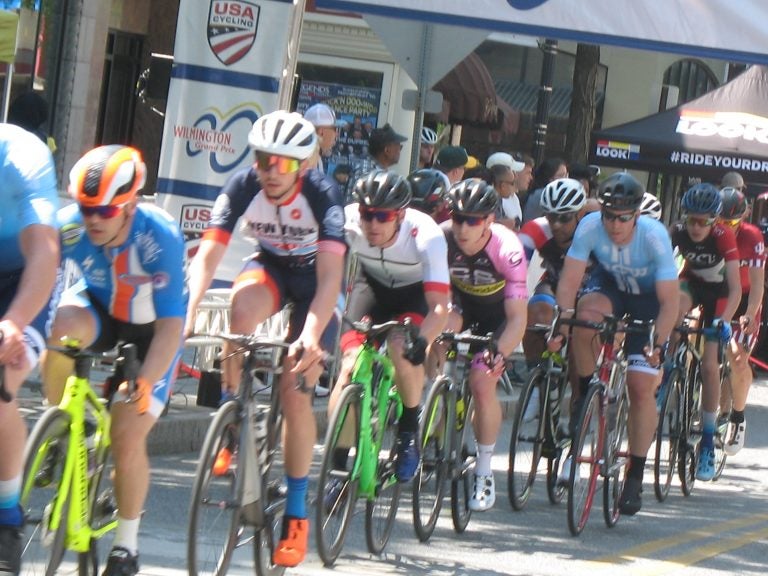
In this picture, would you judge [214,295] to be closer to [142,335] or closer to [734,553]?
[734,553]

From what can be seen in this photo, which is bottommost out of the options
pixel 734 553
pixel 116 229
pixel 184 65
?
pixel 734 553

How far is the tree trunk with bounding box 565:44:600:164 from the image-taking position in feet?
74.9

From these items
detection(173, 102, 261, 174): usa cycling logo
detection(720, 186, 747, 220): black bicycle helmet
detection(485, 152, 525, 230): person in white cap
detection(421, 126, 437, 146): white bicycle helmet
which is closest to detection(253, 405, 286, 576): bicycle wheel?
detection(173, 102, 261, 174): usa cycling logo

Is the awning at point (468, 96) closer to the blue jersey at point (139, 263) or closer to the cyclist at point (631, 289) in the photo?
the cyclist at point (631, 289)

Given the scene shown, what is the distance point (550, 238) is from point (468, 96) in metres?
11.2

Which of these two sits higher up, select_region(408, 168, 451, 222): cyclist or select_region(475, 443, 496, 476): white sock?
select_region(408, 168, 451, 222): cyclist

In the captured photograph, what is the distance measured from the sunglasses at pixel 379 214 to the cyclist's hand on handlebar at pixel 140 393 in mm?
2270

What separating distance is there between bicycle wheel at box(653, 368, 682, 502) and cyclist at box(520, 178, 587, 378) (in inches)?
33.9

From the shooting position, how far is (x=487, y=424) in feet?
30.0

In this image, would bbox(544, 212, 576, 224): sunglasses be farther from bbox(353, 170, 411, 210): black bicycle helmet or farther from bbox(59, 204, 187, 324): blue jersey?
bbox(59, 204, 187, 324): blue jersey

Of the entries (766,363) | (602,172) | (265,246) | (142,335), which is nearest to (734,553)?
(265,246)

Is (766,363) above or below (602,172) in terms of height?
below

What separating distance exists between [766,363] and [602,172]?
11593mm

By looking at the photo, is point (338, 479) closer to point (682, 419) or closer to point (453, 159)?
point (682, 419)
